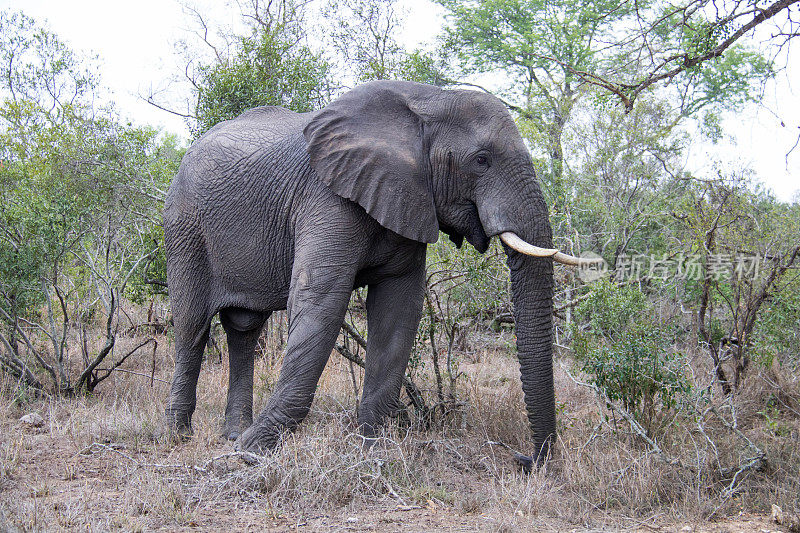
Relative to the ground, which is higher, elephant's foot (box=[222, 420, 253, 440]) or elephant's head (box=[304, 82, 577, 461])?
elephant's head (box=[304, 82, 577, 461])

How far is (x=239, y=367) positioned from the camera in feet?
22.6

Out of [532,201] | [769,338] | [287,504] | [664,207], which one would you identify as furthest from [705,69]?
[287,504]

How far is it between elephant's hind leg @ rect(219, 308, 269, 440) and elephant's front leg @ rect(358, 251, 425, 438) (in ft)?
4.28

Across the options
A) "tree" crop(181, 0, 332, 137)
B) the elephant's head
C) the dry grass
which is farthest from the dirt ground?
"tree" crop(181, 0, 332, 137)

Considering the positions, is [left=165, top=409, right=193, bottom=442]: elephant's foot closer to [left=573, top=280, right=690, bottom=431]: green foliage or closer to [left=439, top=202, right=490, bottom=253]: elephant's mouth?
[left=439, top=202, right=490, bottom=253]: elephant's mouth

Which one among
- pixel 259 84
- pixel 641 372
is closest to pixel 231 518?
pixel 641 372

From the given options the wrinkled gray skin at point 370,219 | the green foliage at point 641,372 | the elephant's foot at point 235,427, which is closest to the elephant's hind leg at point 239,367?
the elephant's foot at point 235,427

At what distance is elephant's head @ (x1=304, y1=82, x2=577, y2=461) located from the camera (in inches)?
202

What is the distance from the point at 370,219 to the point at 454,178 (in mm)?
690

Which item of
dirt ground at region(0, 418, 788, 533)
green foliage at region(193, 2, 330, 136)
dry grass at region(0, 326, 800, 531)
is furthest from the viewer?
green foliage at region(193, 2, 330, 136)

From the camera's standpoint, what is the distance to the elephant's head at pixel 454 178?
5.12 metres

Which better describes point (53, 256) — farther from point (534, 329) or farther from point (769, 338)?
point (769, 338)

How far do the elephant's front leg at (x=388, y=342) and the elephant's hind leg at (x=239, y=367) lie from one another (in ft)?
4.28

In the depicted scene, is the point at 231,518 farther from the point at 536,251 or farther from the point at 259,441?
the point at 536,251
